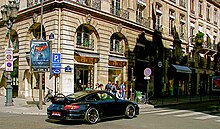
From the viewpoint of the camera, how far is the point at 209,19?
46.7m

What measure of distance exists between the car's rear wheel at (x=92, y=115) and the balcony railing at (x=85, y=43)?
1254 cm

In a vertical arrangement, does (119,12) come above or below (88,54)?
above

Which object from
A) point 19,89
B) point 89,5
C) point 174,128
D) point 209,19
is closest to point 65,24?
point 89,5

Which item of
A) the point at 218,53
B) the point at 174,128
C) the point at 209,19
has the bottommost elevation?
the point at 174,128

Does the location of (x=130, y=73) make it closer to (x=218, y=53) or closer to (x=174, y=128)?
(x=174, y=128)

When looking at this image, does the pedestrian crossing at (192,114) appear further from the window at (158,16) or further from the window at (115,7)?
the window at (158,16)

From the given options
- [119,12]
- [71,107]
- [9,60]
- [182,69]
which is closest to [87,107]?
[71,107]

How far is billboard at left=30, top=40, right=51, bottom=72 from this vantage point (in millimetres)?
17797

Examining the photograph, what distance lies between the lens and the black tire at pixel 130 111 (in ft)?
46.0

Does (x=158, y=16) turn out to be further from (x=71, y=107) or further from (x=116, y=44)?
(x=71, y=107)

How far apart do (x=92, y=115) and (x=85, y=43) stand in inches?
536

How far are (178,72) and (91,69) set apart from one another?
15.2 metres

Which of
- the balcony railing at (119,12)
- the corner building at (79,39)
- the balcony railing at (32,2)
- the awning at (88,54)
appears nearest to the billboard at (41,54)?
the corner building at (79,39)

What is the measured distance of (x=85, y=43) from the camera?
82.9 ft
